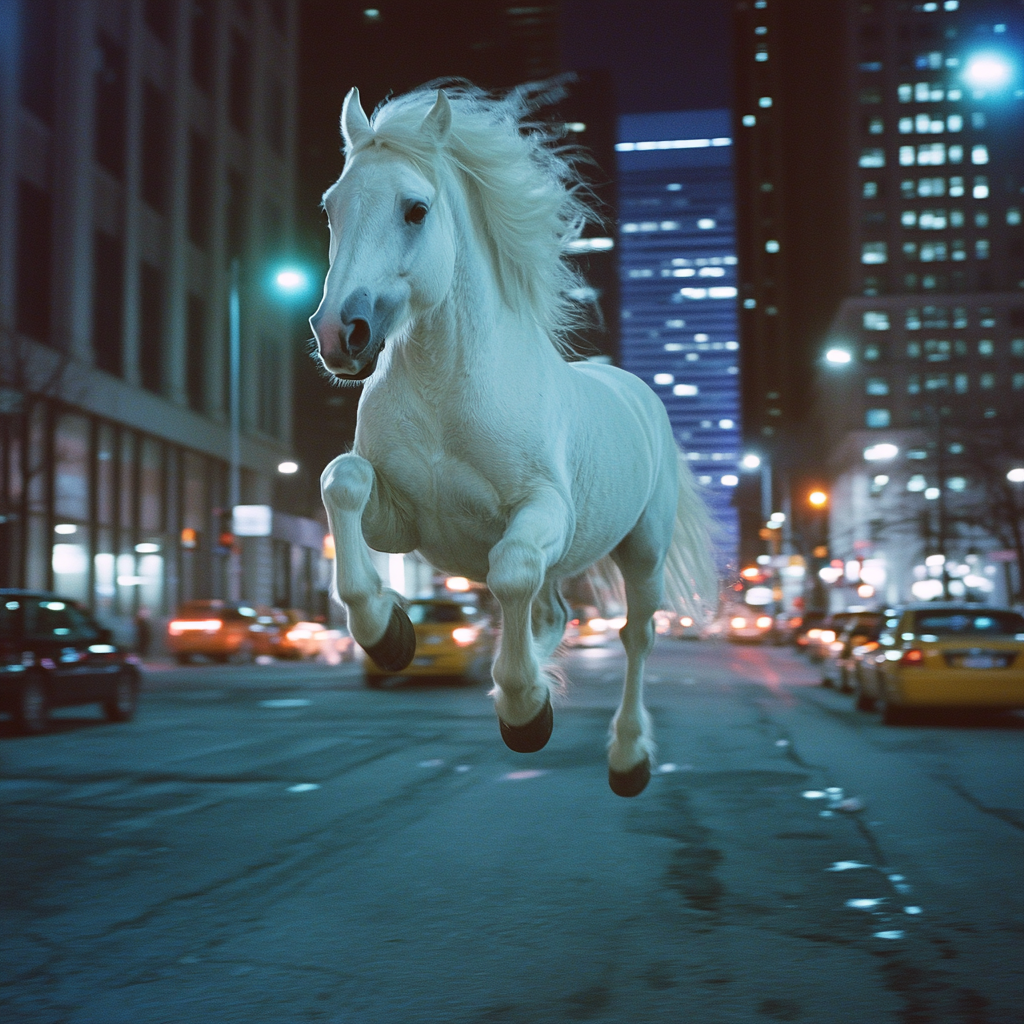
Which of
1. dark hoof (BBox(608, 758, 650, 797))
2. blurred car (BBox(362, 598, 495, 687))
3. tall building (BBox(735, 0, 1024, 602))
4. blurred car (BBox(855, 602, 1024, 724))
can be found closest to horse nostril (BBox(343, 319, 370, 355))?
dark hoof (BBox(608, 758, 650, 797))

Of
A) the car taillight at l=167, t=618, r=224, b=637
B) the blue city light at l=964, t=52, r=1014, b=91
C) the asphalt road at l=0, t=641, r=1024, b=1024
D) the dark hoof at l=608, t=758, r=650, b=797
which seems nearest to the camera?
the dark hoof at l=608, t=758, r=650, b=797

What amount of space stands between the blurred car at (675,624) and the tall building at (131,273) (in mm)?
25014

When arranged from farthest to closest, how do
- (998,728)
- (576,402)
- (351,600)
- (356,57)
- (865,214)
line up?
(865,214)
(998,728)
(356,57)
(576,402)
(351,600)

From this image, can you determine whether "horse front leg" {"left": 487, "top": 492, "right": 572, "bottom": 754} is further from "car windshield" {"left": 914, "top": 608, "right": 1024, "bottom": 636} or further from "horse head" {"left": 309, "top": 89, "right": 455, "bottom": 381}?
"car windshield" {"left": 914, "top": 608, "right": 1024, "bottom": 636}

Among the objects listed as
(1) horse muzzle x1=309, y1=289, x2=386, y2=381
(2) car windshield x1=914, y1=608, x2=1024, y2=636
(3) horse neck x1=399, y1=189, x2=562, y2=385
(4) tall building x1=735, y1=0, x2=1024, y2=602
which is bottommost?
(2) car windshield x1=914, y1=608, x2=1024, y2=636

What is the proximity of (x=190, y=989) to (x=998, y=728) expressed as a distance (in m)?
13.9

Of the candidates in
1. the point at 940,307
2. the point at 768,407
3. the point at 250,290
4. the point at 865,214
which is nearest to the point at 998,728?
the point at 250,290

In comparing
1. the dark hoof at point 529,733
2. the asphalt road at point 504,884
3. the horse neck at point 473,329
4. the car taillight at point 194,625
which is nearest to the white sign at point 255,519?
the car taillight at point 194,625

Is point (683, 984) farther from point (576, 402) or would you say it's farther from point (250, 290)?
point (250, 290)

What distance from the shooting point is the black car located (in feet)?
50.2

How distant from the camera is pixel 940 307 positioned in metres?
114

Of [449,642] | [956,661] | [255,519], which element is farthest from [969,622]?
[255,519]

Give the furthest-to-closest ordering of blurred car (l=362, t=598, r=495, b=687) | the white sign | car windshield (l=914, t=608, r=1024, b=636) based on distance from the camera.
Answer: the white sign → blurred car (l=362, t=598, r=495, b=687) → car windshield (l=914, t=608, r=1024, b=636)

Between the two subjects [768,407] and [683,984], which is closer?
[683,984]
